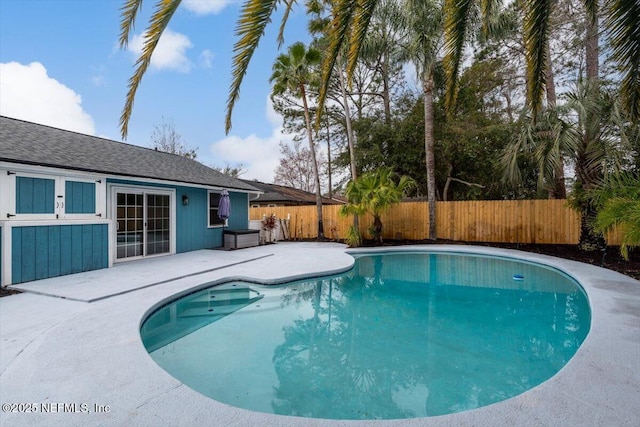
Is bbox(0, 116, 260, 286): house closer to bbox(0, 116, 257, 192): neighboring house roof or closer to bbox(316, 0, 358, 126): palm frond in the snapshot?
bbox(0, 116, 257, 192): neighboring house roof

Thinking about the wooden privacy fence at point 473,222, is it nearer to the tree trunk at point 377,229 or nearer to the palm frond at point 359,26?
the tree trunk at point 377,229

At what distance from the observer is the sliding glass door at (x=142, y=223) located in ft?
28.1

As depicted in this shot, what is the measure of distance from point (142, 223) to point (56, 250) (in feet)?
8.66

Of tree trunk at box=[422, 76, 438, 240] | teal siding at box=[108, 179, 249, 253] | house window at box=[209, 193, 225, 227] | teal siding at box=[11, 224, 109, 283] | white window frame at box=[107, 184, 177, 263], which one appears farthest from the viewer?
tree trunk at box=[422, 76, 438, 240]

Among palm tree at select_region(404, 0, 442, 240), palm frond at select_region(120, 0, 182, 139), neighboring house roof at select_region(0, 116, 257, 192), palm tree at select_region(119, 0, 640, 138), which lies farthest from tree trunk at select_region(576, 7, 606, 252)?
neighboring house roof at select_region(0, 116, 257, 192)

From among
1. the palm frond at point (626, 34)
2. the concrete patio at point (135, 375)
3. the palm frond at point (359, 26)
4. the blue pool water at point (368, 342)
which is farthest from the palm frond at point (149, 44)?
the palm frond at point (626, 34)

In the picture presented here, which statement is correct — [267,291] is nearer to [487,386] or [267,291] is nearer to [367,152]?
[487,386]

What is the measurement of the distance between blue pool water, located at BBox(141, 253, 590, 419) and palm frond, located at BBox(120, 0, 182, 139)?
2.77 meters

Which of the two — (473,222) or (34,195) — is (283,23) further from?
(473,222)

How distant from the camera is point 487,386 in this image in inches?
121

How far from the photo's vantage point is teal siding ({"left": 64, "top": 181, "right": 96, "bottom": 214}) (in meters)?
6.78

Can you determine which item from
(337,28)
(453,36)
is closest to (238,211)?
(337,28)

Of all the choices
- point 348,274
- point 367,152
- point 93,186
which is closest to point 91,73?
point 93,186

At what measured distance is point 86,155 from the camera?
26.3 ft
